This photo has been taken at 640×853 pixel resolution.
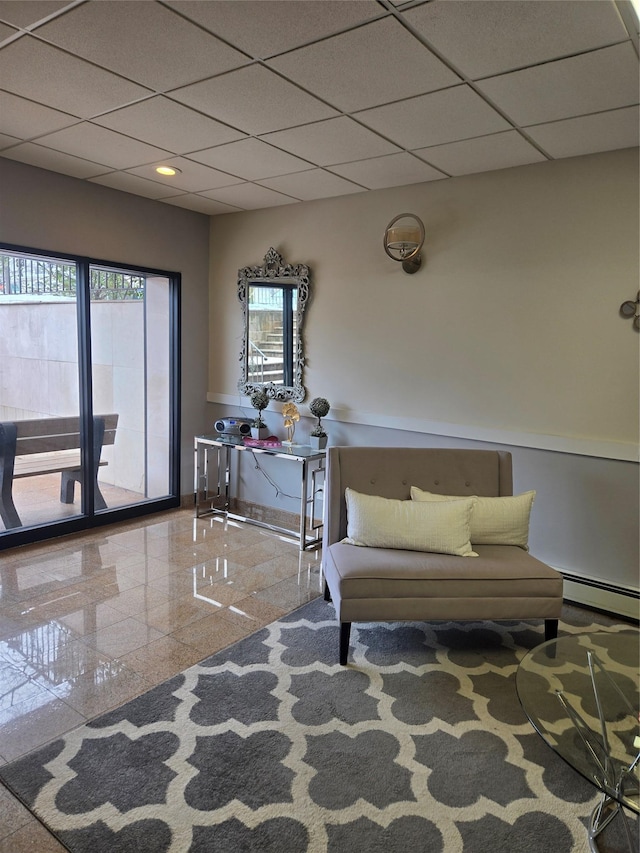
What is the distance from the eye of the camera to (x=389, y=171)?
3.55m

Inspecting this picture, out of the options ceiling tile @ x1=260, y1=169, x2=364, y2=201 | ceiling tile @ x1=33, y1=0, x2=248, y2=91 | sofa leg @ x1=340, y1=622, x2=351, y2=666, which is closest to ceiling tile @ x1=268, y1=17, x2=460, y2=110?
ceiling tile @ x1=33, y1=0, x2=248, y2=91

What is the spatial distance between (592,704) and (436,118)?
251 centimetres

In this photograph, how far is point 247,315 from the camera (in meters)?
4.76

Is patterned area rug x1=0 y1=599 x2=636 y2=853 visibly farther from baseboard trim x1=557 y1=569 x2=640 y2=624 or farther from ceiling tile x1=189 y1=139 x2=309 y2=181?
ceiling tile x1=189 y1=139 x2=309 y2=181

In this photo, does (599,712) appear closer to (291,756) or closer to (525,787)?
(525,787)

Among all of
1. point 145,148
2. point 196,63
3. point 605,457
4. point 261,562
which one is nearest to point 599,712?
point 605,457

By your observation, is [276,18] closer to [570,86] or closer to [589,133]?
[570,86]

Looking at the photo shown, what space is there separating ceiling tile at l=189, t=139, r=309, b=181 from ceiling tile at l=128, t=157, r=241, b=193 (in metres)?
0.09

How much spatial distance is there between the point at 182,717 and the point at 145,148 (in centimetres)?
292

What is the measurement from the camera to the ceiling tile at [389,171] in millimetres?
3357

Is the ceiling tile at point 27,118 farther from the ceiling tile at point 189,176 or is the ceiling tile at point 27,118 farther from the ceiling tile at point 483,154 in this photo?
the ceiling tile at point 483,154

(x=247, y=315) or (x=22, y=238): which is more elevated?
(x=22, y=238)

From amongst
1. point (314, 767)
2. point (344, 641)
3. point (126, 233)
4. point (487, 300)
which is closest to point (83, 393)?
point (126, 233)

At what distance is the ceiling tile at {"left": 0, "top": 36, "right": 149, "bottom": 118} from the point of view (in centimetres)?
225
